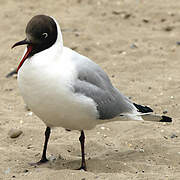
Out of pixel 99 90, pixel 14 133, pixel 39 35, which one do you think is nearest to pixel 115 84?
pixel 14 133

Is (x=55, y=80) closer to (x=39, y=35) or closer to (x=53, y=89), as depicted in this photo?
(x=53, y=89)

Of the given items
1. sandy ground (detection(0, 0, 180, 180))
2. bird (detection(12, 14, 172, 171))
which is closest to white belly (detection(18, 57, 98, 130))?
bird (detection(12, 14, 172, 171))

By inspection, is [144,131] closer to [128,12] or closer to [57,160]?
[57,160]

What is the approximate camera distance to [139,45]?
6.90 meters

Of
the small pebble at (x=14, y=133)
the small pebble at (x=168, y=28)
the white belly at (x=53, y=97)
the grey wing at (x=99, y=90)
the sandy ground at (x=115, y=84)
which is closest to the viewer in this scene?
the white belly at (x=53, y=97)

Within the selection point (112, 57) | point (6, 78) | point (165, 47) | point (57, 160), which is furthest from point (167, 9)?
point (57, 160)

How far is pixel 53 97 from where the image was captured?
3430 mm

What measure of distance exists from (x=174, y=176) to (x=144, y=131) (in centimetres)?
114

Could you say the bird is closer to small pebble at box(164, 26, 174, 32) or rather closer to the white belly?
the white belly

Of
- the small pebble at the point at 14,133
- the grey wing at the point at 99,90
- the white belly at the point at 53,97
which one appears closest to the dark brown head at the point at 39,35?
the white belly at the point at 53,97

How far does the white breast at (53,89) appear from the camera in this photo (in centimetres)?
341

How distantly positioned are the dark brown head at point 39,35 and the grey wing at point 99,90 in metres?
0.30

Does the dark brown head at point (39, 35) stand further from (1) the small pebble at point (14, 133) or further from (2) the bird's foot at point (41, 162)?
(1) the small pebble at point (14, 133)

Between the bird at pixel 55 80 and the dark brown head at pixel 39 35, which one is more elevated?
the dark brown head at pixel 39 35
